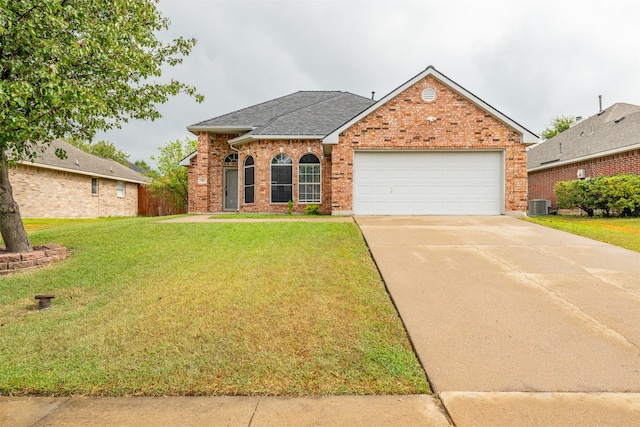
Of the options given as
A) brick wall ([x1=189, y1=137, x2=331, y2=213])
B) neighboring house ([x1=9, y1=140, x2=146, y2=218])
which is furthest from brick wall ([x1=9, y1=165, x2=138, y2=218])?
brick wall ([x1=189, y1=137, x2=331, y2=213])

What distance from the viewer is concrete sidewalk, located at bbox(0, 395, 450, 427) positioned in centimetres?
274

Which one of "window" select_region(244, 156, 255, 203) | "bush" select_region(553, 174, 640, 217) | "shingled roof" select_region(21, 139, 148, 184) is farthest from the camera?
"shingled roof" select_region(21, 139, 148, 184)

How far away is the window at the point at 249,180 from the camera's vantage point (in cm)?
1644

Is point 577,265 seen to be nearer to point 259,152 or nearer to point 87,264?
point 87,264

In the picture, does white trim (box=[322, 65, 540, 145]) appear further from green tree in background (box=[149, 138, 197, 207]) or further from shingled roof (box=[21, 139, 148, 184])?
shingled roof (box=[21, 139, 148, 184])

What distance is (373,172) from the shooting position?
13539 millimetres

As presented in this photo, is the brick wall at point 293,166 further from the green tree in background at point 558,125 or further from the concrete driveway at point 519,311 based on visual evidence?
the green tree in background at point 558,125

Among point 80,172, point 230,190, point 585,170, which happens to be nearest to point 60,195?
point 80,172

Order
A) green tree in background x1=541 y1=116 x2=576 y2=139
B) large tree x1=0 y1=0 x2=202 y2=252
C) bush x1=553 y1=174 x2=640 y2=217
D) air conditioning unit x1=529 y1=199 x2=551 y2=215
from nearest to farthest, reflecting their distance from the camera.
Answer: large tree x1=0 y1=0 x2=202 y2=252
bush x1=553 y1=174 x2=640 y2=217
air conditioning unit x1=529 y1=199 x2=551 y2=215
green tree in background x1=541 y1=116 x2=576 y2=139

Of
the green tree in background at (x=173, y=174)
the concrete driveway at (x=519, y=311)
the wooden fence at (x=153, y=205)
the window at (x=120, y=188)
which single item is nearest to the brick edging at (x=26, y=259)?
the concrete driveway at (x=519, y=311)

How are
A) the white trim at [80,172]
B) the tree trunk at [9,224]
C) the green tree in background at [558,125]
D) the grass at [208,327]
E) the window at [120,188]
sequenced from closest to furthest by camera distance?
the grass at [208,327] < the tree trunk at [9,224] < the white trim at [80,172] < the window at [120,188] < the green tree in background at [558,125]

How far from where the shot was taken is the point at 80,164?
876 inches

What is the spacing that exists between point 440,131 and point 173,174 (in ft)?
55.3

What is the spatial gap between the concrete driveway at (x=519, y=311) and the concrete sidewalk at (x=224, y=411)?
0.44m
